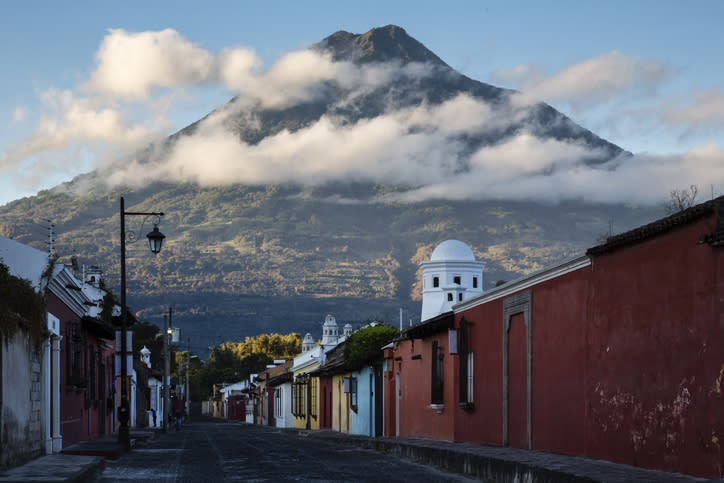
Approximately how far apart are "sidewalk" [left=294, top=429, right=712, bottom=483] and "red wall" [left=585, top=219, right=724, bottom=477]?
0.31 meters

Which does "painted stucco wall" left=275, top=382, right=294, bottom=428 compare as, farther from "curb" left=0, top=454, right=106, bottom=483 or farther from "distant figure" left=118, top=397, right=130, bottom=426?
"curb" left=0, top=454, right=106, bottom=483

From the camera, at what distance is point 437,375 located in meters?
25.0

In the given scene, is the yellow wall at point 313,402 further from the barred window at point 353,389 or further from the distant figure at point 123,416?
the distant figure at point 123,416

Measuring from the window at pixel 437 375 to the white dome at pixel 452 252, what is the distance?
69399mm

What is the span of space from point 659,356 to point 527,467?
2.48 metres

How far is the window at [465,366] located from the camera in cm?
2242

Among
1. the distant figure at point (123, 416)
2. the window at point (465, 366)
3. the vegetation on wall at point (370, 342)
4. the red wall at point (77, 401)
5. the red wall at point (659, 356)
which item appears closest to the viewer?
the red wall at point (659, 356)

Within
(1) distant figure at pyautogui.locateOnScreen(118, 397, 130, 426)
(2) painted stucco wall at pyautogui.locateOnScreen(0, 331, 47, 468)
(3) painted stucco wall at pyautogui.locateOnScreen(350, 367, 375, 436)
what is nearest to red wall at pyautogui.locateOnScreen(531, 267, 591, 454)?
(2) painted stucco wall at pyautogui.locateOnScreen(0, 331, 47, 468)

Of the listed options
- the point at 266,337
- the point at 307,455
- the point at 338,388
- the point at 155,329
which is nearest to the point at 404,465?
the point at 307,455

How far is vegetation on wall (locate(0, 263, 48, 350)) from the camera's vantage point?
14.7 meters

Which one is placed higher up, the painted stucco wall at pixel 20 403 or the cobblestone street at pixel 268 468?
the painted stucco wall at pixel 20 403

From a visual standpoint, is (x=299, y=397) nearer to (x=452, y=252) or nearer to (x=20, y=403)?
(x=452, y=252)

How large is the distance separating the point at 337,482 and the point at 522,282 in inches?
225

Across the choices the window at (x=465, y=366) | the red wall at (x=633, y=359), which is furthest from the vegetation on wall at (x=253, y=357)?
the red wall at (x=633, y=359)
